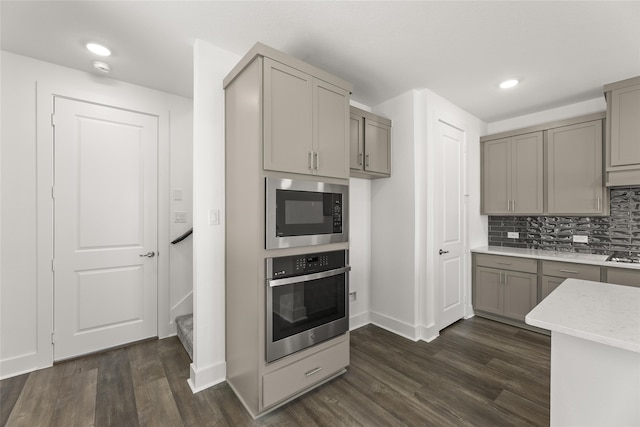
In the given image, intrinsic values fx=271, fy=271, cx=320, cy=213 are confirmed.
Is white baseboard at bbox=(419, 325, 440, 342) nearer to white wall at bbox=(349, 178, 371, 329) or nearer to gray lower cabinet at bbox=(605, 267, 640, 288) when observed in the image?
white wall at bbox=(349, 178, 371, 329)

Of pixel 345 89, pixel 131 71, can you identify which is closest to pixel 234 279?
pixel 345 89

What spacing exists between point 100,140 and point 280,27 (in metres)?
2.06

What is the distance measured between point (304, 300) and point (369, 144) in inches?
70.9

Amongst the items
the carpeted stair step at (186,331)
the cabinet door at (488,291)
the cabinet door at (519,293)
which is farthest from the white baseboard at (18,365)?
the cabinet door at (519,293)

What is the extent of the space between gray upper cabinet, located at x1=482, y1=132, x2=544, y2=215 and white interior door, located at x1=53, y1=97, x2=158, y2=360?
420 cm

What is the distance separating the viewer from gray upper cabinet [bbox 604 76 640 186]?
2.57 meters

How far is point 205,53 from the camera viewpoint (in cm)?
212

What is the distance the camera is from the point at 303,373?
6.44ft

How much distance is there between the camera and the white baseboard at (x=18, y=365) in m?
2.18

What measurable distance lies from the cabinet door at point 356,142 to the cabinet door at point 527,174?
2.21 m

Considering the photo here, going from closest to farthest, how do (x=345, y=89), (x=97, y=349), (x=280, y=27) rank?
(x=280, y=27), (x=345, y=89), (x=97, y=349)

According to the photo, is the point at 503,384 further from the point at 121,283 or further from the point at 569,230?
the point at 121,283

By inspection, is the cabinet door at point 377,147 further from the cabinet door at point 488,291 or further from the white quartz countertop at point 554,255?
the cabinet door at point 488,291

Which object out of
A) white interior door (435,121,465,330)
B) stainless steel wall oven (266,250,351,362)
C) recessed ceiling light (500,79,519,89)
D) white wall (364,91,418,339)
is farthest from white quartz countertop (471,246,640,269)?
stainless steel wall oven (266,250,351,362)
